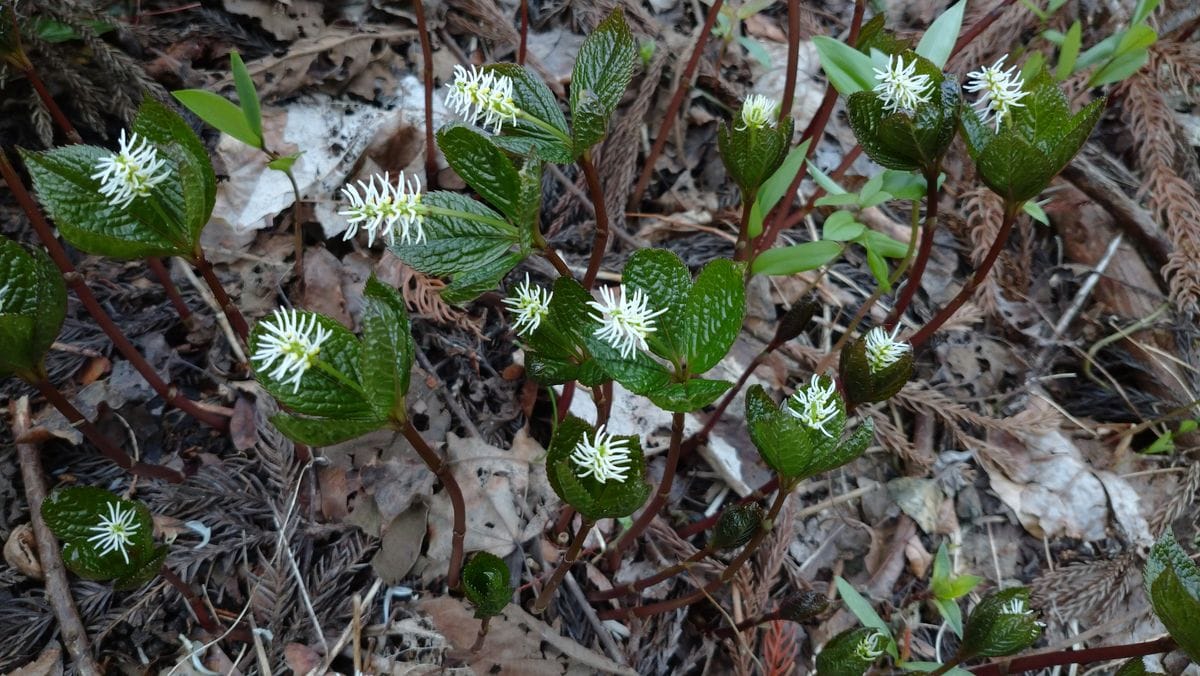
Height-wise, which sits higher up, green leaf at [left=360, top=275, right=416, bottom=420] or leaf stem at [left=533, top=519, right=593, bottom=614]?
green leaf at [left=360, top=275, right=416, bottom=420]

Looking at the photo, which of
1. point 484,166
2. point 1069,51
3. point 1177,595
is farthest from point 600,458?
point 1069,51

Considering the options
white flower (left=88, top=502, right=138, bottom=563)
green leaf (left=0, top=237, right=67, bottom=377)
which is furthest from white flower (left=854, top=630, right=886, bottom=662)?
green leaf (left=0, top=237, right=67, bottom=377)

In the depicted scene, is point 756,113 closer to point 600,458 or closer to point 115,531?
point 600,458

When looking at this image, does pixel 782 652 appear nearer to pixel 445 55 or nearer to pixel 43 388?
pixel 43 388

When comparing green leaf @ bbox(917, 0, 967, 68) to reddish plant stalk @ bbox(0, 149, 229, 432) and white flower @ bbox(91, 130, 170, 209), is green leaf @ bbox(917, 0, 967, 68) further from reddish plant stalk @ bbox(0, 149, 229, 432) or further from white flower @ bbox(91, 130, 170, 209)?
reddish plant stalk @ bbox(0, 149, 229, 432)

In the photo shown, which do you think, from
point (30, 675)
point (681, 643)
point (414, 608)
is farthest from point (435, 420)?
point (30, 675)
